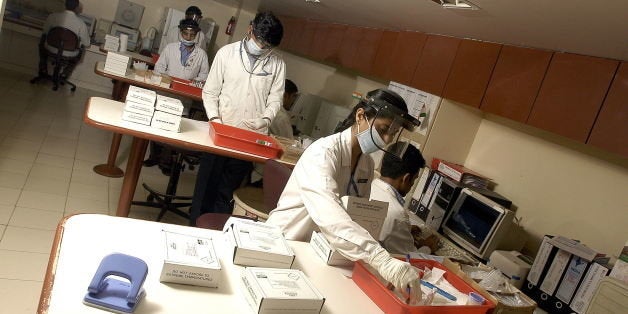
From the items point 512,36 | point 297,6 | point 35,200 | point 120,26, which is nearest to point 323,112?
point 297,6

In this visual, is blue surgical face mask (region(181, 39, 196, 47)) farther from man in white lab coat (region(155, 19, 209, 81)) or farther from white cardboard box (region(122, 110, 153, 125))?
white cardboard box (region(122, 110, 153, 125))

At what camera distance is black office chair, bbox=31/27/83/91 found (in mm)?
6379

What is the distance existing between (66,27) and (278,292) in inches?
268

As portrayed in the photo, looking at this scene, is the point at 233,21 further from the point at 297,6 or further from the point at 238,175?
the point at 238,175

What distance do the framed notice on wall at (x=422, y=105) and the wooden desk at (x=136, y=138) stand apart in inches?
48.6

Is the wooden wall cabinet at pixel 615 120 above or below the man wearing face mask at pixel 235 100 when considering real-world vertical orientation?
above

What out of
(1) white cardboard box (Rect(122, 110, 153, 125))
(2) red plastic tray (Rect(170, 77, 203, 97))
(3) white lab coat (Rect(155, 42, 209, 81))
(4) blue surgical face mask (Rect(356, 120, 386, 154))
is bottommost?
(1) white cardboard box (Rect(122, 110, 153, 125))

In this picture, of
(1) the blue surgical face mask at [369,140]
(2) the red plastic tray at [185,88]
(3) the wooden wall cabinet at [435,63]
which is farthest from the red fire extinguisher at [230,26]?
(1) the blue surgical face mask at [369,140]

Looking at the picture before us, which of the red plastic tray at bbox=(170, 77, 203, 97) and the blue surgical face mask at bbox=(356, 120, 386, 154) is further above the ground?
the blue surgical face mask at bbox=(356, 120, 386, 154)

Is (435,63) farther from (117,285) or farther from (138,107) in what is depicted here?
(117,285)

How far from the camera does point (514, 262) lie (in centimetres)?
271

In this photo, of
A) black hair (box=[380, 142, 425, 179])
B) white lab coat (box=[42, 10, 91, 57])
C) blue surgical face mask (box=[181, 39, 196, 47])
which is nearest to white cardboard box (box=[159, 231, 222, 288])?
black hair (box=[380, 142, 425, 179])

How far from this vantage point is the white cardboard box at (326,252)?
1.69 meters

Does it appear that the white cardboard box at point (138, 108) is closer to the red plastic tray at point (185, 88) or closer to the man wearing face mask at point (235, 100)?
the man wearing face mask at point (235, 100)
